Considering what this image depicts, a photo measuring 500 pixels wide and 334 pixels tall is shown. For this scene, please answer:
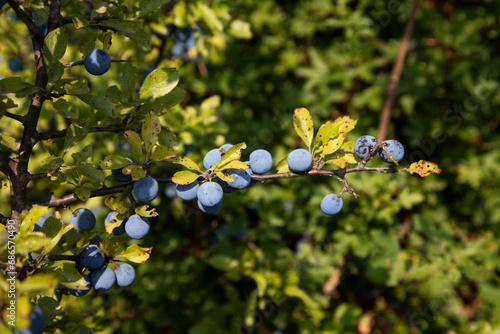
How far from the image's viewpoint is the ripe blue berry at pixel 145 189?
117 centimetres

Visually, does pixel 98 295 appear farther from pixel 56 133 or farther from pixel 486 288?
pixel 486 288

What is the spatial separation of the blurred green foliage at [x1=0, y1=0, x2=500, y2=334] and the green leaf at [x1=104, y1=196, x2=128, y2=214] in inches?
33.7

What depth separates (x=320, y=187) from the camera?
2.42 m

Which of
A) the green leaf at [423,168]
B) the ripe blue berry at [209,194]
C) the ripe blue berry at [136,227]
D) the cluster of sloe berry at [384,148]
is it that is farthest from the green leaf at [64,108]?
the green leaf at [423,168]

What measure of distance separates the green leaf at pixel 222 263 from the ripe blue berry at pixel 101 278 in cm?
94

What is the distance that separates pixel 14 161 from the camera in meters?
1.15

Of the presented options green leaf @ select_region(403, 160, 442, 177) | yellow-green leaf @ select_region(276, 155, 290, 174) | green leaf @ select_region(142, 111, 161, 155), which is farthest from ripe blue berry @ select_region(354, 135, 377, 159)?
green leaf @ select_region(142, 111, 161, 155)

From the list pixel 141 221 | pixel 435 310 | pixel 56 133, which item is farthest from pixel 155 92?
pixel 435 310

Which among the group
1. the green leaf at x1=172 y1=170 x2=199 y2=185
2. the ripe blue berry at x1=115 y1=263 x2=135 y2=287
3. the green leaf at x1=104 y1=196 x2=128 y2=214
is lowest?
the ripe blue berry at x1=115 y1=263 x2=135 y2=287

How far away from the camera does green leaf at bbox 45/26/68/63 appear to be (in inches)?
43.9

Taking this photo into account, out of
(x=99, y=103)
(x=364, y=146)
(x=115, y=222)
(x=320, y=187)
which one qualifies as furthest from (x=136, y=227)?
(x=320, y=187)

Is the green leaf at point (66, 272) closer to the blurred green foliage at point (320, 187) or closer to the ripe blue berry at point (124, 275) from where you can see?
the ripe blue berry at point (124, 275)

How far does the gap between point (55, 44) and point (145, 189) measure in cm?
51

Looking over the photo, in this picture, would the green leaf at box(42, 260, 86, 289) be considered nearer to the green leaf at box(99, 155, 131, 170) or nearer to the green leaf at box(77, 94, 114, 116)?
the green leaf at box(99, 155, 131, 170)
